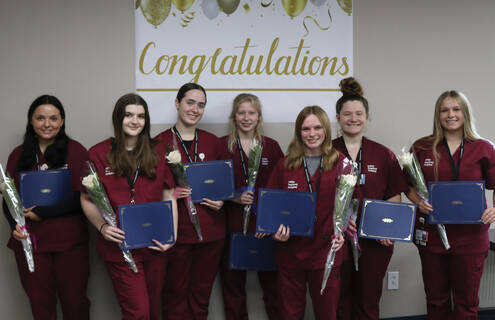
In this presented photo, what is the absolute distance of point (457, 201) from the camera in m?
2.42

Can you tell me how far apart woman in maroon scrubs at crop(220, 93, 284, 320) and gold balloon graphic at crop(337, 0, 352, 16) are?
3.52ft

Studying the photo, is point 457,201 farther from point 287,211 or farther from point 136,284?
point 136,284

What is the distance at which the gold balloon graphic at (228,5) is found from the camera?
3.12 metres

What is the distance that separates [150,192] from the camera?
2.29m

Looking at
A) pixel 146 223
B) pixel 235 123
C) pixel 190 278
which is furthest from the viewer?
pixel 235 123

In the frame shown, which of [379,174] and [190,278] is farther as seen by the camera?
[190,278]

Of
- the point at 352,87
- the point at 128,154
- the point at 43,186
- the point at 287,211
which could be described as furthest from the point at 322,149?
the point at 43,186

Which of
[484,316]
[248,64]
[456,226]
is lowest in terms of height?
[484,316]

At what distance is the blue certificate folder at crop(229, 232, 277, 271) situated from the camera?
2.85 m

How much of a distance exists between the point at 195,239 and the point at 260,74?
1336 millimetres

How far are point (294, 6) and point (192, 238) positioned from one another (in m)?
1.88

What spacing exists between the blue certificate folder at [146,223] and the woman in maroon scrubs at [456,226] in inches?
58.7

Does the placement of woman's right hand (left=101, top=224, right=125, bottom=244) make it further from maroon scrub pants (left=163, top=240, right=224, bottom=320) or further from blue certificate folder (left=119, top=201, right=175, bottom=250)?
maroon scrub pants (left=163, top=240, right=224, bottom=320)

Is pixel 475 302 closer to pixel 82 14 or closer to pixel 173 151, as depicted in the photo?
pixel 173 151
